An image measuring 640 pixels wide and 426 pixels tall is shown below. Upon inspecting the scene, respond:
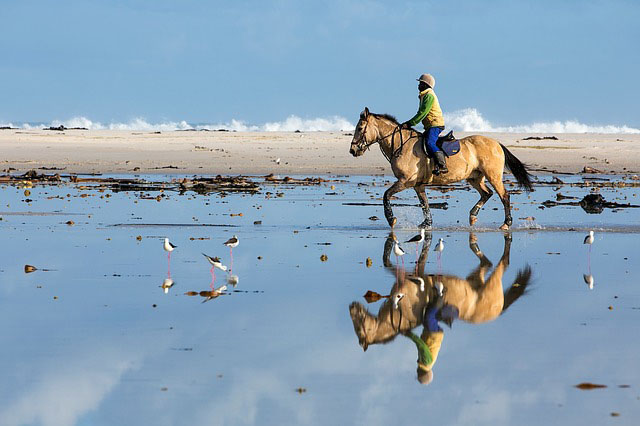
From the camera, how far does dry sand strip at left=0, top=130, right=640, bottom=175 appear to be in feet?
119

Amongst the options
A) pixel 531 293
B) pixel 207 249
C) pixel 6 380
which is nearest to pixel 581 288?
pixel 531 293

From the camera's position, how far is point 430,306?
943 cm

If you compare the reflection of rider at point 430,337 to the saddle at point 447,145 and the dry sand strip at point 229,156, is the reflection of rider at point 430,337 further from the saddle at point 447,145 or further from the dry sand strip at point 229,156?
the dry sand strip at point 229,156

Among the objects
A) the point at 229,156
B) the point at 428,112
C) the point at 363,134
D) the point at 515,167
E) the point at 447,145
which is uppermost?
the point at 428,112

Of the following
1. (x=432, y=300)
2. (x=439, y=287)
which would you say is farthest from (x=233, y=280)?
(x=432, y=300)

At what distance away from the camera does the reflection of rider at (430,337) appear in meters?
7.04

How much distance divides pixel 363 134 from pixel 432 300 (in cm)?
839

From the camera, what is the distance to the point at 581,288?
34.5 feet

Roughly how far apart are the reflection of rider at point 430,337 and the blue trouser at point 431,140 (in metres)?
8.00

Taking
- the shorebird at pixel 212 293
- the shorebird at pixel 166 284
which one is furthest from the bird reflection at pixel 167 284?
the shorebird at pixel 212 293

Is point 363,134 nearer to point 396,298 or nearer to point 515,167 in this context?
point 515,167

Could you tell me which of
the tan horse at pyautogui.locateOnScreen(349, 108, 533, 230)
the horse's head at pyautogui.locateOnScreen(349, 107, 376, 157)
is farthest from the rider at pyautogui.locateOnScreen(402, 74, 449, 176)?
the horse's head at pyautogui.locateOnScreen(349, 107, 376, 157)

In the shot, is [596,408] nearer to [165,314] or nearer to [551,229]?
[165,314]

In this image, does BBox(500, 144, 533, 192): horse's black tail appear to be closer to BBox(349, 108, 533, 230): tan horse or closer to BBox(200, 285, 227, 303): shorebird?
BBox(349, 108, 533, 230): tan horse
